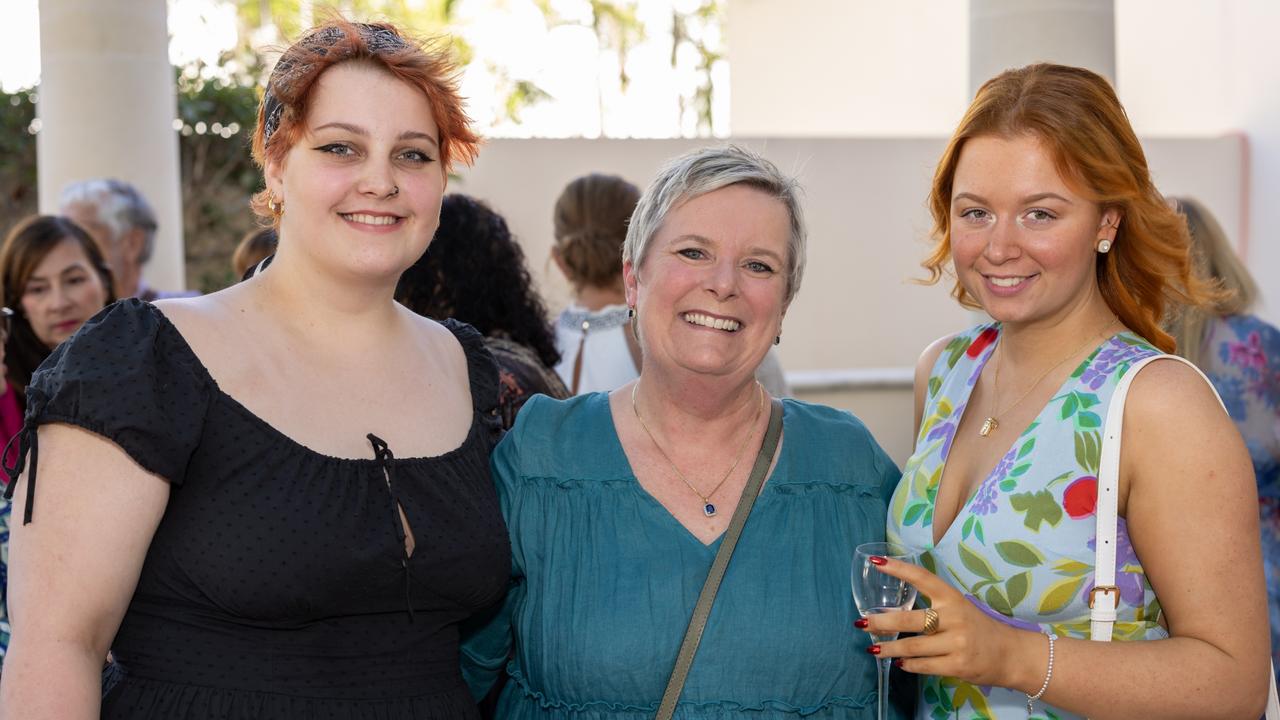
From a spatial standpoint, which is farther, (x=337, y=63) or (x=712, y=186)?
(x=712, y=186)

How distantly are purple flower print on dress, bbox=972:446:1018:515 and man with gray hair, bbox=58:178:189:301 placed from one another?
193 inches

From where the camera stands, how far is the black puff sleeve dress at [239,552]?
7.41 ft

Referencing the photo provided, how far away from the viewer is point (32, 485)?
2201mm

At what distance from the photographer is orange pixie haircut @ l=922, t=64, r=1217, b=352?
103 inches

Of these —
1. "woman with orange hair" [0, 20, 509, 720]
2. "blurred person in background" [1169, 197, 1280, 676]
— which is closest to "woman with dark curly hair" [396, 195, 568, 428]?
"woman with orange hair" [0, 20, 509, 720]

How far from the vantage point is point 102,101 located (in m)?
7.41

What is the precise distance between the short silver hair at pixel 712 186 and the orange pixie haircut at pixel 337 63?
50cm

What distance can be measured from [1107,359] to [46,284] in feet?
14.3

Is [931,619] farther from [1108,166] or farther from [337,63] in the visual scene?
[337,63]

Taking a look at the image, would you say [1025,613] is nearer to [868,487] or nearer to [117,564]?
[868,487]

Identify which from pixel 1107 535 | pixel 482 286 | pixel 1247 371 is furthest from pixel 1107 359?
pixel 1247 371

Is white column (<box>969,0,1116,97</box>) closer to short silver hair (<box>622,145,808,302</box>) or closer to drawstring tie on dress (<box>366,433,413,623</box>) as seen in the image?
short silver hair (<box>622,145,808,302</box>)

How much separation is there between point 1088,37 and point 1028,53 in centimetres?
31

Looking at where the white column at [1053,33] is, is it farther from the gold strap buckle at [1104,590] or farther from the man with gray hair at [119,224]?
the gold strap buckle at [1104,590]
